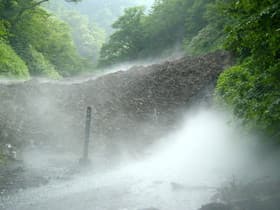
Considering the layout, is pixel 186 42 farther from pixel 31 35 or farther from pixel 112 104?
pixel 112 104

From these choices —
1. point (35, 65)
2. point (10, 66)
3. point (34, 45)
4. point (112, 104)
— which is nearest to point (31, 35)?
point (34, 45)

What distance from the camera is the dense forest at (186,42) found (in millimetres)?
7488

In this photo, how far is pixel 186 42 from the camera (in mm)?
35719

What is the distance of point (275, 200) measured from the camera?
10.5 m

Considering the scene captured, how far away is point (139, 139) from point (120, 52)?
30.4 meters

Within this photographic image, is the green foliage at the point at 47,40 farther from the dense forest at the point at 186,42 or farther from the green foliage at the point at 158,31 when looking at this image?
the green foliage at the point at 158,31

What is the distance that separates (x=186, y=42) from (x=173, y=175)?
23118mm

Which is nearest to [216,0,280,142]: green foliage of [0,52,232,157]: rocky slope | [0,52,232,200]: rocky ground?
[0,52,232,200]: rocky ground

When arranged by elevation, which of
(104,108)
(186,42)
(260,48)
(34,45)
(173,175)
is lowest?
(173,175)

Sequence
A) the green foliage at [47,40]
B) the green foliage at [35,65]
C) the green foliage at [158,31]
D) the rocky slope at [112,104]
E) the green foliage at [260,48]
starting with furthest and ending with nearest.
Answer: the green foliage at [158,31], the green foliage at [47,40], the green foliage at [35,65], the rocky slope at [112,104], the green foliage at [260,48]

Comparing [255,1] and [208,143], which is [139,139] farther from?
[255,1]

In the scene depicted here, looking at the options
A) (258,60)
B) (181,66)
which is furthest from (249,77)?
(181,66)

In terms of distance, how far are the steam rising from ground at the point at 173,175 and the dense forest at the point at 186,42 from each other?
208 cm

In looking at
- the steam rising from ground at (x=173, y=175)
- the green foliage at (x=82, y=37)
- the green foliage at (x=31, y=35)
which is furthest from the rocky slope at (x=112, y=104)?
the green foliage at (x=82, y=37)
